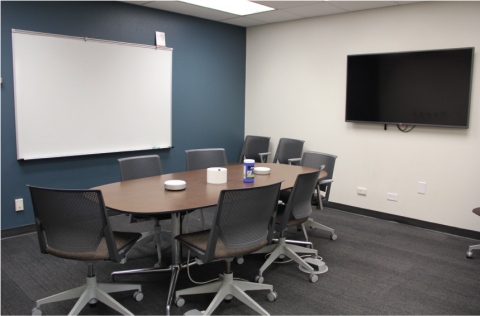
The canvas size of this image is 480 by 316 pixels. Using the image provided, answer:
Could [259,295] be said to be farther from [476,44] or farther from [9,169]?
[476,44]

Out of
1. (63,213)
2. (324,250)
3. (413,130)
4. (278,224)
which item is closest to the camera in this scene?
(63,213)

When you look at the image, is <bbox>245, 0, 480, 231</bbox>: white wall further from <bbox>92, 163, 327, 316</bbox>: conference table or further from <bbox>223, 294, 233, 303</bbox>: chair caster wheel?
<bbox>223, 294, 233, 303</bbox>: chair caster wheel

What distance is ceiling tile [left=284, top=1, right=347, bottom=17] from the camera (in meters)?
4.55

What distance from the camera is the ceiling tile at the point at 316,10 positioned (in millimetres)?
4547

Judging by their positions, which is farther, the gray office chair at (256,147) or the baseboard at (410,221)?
the gray office chair at (256,147)

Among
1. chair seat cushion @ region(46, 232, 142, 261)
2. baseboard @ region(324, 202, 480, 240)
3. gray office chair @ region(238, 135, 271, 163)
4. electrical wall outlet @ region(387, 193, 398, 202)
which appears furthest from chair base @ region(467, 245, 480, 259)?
chair seat cushion @ region(46, 232, 142, 261)

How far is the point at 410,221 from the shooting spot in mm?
4613

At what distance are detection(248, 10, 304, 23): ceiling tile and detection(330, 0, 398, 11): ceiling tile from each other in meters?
0.73

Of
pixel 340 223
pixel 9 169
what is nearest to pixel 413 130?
pixel 340 223

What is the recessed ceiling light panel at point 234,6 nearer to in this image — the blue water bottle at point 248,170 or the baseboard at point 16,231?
the blue water bottle at point 248,170

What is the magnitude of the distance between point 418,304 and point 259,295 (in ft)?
3.78

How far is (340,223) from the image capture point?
4633 millimetres

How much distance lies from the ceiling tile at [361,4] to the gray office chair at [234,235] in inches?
110

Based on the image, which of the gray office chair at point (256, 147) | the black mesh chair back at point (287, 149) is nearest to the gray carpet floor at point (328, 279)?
the black mesh chair back at point (287, 149)
